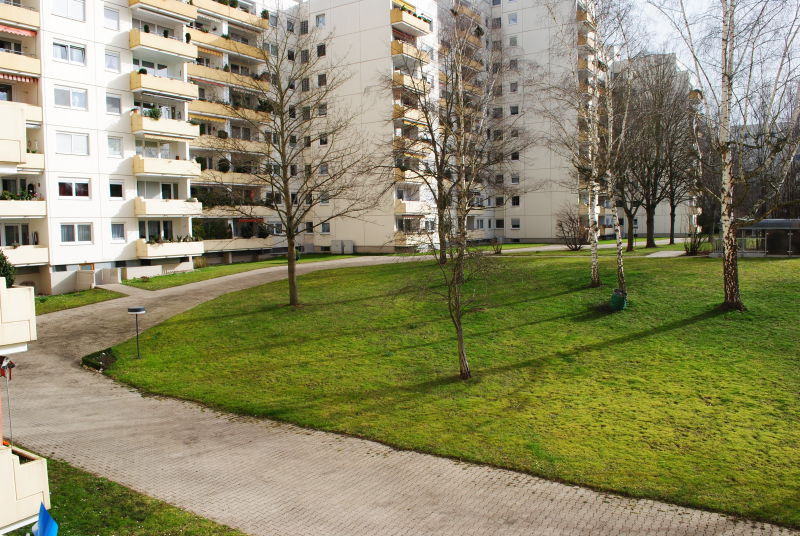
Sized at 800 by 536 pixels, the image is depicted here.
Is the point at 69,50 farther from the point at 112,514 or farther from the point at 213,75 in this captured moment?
the point at 112,514

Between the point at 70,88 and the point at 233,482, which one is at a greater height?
the point at 70,88

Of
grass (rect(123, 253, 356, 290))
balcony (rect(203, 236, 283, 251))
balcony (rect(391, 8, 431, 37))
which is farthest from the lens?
balcony (rect(391, 8, 431, 37))

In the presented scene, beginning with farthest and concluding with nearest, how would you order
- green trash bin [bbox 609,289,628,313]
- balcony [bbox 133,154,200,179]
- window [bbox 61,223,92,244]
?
balcony [bbox 133,154,200,179]
window [bbox 61,223,92,244]
green trash bin [bbox 609,289,628,313]

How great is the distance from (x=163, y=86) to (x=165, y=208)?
7.85 m

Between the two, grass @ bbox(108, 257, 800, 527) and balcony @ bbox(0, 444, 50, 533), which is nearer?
balcony @ bbox(0, 444, 50, 533)

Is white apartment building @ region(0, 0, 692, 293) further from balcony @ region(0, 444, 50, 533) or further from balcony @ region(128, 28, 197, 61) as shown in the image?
balcony @ region(0, 444, 50, 533)

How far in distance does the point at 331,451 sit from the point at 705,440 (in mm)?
7394

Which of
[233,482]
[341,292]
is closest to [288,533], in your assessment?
[233,482]

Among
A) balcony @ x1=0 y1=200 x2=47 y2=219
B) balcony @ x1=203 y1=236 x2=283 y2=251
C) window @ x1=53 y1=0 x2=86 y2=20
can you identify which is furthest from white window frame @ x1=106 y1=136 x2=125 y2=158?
balcony @ x1=203 y1=236 x2=283 y2=251

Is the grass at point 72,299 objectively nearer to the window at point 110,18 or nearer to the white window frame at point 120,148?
the white window frame at point 120,148

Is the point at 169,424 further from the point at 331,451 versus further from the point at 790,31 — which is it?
the point at 790,31

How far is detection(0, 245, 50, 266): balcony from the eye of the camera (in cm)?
3109

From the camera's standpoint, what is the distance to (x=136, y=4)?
37.6 meters

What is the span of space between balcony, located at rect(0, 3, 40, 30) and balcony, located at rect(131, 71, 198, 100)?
6009 mm
